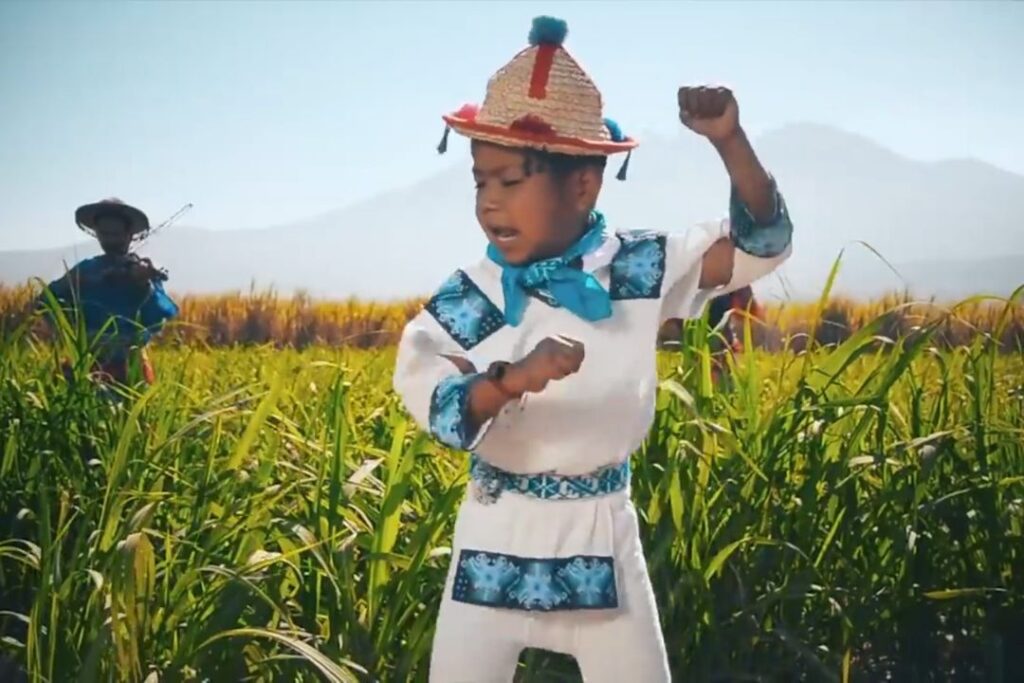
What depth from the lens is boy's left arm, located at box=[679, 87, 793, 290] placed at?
1.00 metres

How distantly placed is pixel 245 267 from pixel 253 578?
638mm

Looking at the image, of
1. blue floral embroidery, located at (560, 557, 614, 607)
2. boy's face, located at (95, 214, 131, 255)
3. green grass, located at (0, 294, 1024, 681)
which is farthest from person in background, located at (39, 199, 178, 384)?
blue floral embroidery, located at (560, 557, 614, 607)

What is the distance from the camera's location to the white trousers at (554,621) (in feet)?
3.36

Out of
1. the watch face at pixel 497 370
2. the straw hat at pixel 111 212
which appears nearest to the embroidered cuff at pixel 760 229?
the watch face at pixel 497 370

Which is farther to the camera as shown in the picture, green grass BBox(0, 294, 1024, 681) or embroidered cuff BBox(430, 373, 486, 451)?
green grass BBox(0, 294, 1024, 681)

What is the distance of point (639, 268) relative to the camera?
3.47 feet

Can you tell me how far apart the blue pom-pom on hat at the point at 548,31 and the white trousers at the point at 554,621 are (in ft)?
1.10

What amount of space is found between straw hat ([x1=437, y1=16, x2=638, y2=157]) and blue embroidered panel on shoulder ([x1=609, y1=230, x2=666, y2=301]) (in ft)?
0.24

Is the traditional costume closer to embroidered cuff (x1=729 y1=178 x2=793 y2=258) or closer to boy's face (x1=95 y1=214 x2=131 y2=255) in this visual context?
embroidered cuff (x1=729 y1=178 x2=793 y2=258)

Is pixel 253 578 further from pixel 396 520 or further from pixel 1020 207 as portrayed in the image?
pixel 1020 207

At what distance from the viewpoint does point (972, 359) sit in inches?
59.2

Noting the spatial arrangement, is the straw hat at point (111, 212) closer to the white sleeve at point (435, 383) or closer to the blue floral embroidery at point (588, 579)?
the white sleeve at point (435, 383)

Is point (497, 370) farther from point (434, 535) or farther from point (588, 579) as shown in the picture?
point (434, 535)

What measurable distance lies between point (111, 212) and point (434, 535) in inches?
29.6
